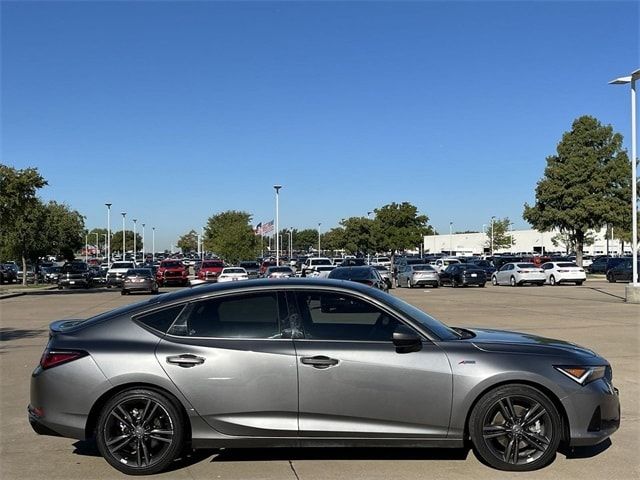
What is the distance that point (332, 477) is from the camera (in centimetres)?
533

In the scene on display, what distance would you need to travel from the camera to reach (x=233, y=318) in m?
5.73

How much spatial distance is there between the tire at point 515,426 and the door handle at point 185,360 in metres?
2.26

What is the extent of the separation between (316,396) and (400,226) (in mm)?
57925

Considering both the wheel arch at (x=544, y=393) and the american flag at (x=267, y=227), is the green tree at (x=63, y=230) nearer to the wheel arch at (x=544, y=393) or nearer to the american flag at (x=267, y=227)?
the american flag at (x=267, y=227)

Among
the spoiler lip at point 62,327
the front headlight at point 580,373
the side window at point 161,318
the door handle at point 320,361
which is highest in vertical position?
the side window at point 161,318

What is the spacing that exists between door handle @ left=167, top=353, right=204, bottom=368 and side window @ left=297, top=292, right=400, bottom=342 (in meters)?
0.90

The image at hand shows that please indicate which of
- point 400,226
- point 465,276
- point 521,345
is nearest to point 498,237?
point 400,226

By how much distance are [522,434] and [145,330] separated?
10.6ft

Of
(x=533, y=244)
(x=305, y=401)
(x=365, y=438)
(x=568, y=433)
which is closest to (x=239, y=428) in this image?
(x=305, y=401)

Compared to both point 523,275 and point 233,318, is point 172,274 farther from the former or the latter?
point 233,318

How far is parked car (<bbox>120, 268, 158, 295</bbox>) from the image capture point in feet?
111

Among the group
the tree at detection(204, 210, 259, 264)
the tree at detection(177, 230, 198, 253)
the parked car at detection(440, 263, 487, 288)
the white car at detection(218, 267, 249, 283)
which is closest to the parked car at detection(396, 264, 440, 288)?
the parked car at detection(440, 263, 487, 288)

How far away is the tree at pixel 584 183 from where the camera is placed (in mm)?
48969

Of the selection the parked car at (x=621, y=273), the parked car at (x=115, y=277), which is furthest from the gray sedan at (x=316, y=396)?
the parked car at (x=115, y=277)
